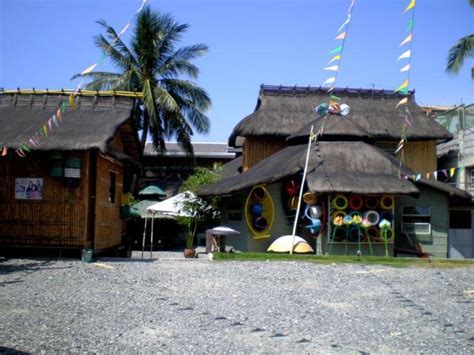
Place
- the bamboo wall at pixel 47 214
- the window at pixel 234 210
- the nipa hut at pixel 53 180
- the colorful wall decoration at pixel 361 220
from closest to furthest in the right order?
the nipa hut at pixel 53 180 → the bamboo wall at pixel 47 214 → the colorful wall decoration at pixel 361 220 → the window at pixel 234 210

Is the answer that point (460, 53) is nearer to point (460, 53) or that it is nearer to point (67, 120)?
point (460, 53)

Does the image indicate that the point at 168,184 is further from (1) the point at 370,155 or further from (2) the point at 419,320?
(2) the point at 419,320

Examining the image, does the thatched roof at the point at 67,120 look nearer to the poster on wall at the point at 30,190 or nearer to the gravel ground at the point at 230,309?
the poster on wall at the point at 30,190

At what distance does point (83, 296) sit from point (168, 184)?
863 inches

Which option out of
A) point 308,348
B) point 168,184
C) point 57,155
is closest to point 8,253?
point 57,155

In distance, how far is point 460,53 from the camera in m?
21.2

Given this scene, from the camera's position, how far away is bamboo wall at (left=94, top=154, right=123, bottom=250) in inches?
558

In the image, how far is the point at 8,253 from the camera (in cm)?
1376

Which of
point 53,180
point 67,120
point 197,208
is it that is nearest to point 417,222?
point 197,208

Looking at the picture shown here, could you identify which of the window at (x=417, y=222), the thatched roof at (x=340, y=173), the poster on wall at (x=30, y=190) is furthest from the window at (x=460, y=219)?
the poster on wall at (x=30, y=190)

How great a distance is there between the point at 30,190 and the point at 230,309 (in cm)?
737

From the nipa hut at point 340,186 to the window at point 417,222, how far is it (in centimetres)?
3

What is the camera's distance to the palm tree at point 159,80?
92.1 ft

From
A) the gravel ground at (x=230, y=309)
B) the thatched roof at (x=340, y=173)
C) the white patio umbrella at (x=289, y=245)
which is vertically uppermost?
the thatched roof at (x=340, y=173)
